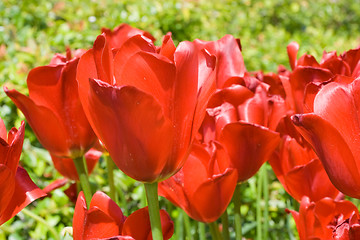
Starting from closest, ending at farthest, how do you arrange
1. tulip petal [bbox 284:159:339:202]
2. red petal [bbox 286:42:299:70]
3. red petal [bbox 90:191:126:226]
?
red petal [bbox 90:191:126:226], tulip petal [bbox 284:159:339:202], red petal [bbox 286:42:299:70]

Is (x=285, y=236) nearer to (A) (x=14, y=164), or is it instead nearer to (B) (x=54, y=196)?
(B) (x=54, y=196)

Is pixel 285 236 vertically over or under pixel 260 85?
under

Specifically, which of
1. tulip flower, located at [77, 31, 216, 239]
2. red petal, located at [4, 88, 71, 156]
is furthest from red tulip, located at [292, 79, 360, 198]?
red petal, located at [4, 88, 71, 156]

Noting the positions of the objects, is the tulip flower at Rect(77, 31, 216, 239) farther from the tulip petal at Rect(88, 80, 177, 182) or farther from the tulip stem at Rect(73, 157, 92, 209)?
the tulip stem at Rect(73, 157, 92, 209)

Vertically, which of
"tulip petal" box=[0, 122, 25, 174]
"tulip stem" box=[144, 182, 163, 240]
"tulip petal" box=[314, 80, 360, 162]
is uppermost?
"tulip petal" box=[314, 80, 360, 162]

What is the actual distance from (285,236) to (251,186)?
0.24 m

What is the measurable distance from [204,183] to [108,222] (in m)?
0.17

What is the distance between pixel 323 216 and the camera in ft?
2.42

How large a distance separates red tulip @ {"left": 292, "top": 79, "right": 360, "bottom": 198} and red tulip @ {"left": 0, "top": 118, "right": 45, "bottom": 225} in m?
0.30

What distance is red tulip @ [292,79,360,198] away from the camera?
0.59m

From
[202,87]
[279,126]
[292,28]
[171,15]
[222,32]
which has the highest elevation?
[202,87]

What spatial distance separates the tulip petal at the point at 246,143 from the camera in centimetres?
76

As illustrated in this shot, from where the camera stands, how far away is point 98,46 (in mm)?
609

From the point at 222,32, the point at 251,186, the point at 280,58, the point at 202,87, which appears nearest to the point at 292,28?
the point at 222,32
